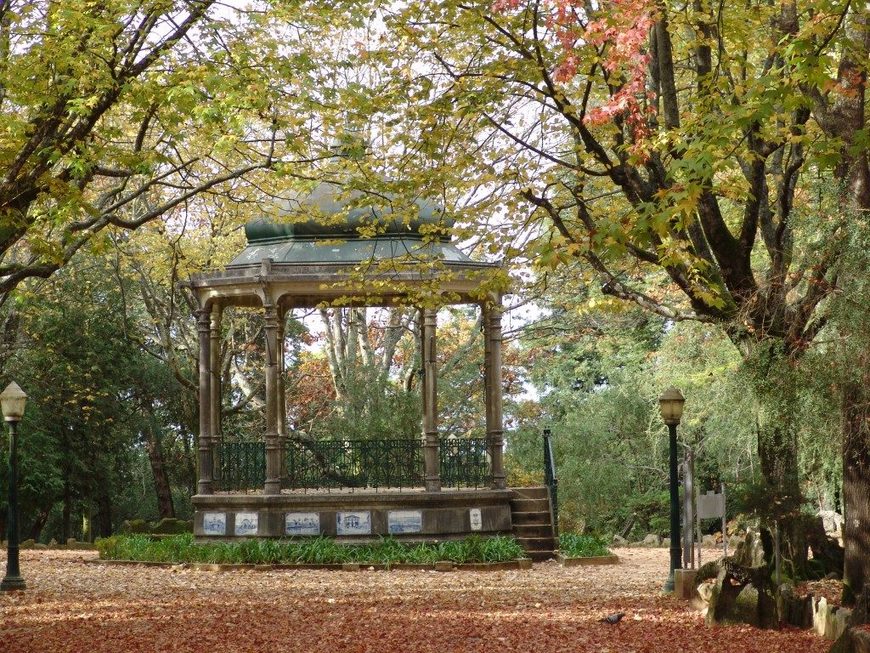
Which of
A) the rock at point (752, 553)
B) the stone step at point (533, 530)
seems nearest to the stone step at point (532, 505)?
the stone step at point (533, 530)

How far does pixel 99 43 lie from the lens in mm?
11961

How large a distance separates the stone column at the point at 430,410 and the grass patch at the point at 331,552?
112 centimetres

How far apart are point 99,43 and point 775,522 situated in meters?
8.42

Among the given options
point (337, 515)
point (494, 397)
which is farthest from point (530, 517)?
point (337, 515)

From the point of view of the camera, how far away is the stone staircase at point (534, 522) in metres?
20.5

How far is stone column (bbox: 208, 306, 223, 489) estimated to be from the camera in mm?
20672

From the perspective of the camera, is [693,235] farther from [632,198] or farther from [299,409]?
[299,409]

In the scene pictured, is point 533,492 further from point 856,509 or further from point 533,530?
point 856,509

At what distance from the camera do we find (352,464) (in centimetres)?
2088

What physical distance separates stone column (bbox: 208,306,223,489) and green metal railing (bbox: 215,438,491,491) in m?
0.04

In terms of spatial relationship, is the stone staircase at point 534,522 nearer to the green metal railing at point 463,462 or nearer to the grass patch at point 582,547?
the grass patch at point 582,547

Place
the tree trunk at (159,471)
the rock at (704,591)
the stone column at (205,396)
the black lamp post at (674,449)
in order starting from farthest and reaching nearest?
1. the tree trunk at (159,471)
2. the stone column at (205,396)
3. the black lamp post at (674,449)
4. the rock at (704,591)

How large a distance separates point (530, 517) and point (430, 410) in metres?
2.79

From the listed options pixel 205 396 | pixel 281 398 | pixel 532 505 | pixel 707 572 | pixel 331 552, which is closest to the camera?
pixel 707 572
